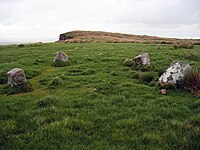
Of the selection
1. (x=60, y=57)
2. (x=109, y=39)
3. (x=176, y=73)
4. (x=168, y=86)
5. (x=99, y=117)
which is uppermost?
(x=109, y=39)

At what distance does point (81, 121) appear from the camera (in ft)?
30.0

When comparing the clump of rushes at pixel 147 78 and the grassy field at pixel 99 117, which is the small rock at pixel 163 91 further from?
the clump of rushes at pixel 147 78

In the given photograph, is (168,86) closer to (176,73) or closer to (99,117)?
(176,73)

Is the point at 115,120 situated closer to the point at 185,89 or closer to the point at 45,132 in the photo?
the point at 45,132

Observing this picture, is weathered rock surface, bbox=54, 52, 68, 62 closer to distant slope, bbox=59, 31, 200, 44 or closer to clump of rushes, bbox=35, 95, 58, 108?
clump of rushes, bbox=35, 95, 58, 108

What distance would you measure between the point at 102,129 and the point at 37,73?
11684 millimetres

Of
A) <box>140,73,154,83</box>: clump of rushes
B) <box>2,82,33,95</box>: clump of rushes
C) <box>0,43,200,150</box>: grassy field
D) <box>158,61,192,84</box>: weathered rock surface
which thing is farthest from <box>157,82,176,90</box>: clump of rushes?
<box>2,82,33,95</box>: clump of rushes

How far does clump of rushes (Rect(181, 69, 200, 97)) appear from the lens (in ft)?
43.7

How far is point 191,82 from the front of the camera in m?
13.7

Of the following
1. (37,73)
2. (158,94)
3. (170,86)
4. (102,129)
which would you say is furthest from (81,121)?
(37,73)

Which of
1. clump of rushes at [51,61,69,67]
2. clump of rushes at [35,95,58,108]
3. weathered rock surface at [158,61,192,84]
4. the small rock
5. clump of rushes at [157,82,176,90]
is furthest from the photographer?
clump of rushes at [51,61,69,67]

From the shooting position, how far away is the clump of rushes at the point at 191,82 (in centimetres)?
1331

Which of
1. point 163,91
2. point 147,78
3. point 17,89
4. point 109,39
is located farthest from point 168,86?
point 109,39

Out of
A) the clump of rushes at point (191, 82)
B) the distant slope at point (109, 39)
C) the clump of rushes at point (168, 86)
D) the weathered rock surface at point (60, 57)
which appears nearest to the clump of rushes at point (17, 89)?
the clump of rushes at point (168, 86)
